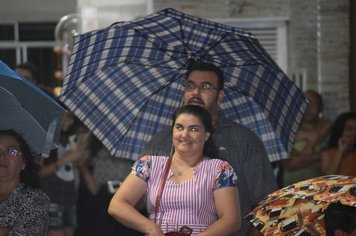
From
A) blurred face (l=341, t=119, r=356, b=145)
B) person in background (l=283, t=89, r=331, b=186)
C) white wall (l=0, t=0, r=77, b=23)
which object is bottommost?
person in background (l=283, t=89, r=331, b=186)

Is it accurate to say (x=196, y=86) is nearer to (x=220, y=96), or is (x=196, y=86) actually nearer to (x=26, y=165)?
(x=220, y=96)

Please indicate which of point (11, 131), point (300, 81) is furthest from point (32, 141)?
point (300, 81)

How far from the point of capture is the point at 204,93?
8562 millimetres

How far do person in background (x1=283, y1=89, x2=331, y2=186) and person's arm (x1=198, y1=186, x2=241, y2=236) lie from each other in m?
4.37

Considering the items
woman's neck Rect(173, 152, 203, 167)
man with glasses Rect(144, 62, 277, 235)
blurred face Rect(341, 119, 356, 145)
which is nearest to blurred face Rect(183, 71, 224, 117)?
man with glasses Rect(144, 62, 277, 235)

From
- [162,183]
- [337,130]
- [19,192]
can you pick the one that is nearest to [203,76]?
[162,183]

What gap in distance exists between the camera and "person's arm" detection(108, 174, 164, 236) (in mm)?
7426

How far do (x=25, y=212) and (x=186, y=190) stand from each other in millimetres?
1021

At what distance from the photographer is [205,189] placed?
7633mm

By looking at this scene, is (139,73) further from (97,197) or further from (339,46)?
(339,46)

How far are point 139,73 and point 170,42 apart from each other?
0.37 m

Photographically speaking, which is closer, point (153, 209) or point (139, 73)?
point (153, 209)

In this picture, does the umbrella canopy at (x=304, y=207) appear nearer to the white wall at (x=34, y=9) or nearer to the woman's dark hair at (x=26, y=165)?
the woman's dark hair at (x=26, y=165)

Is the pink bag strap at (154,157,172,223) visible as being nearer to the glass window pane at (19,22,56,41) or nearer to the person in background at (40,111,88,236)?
the person in background at (40,111,88,236)
